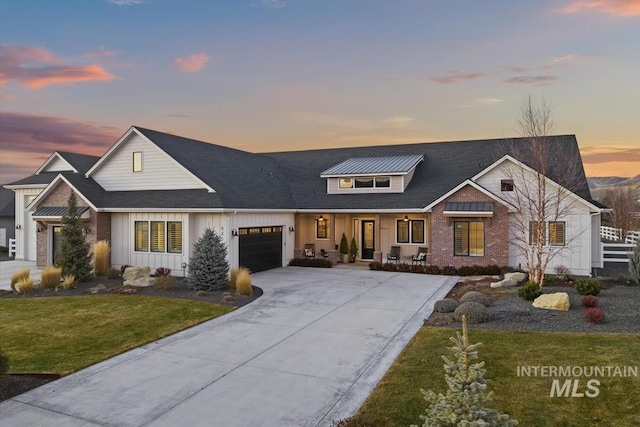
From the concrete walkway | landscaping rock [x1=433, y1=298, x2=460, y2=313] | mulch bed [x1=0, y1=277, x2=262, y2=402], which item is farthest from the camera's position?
the concrete walkway

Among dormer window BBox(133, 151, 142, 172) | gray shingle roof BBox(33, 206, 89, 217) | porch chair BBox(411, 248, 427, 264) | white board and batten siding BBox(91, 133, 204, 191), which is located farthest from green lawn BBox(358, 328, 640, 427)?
gray shingle roof BBox(33, 206, 89, 217)

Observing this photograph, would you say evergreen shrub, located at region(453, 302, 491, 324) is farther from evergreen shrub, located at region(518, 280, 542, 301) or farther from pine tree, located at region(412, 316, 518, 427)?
pine tree, located at region(412, 316, 518, 427)

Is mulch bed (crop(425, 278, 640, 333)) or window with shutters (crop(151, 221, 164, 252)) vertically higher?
window with shutters (crop(151, 221, 164, 252))

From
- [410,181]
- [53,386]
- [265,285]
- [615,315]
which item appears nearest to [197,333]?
[53,386]

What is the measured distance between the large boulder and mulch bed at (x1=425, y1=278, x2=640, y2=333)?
0.18 metres

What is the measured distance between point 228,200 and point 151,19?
8.69 meters

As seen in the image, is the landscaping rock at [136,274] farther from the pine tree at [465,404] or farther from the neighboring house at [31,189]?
the pine tree at [465,404]

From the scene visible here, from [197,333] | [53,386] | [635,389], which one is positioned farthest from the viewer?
[197,333]

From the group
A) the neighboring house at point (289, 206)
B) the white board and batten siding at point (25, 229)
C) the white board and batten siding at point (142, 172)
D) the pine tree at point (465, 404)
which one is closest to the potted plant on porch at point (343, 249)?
the neighboring house at point (289, 206)

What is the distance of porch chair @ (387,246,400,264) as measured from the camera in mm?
22031

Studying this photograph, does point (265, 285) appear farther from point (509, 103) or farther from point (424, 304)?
point (509, 103)

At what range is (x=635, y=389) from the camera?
6371 millimetres

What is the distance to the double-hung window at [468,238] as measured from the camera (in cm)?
1978

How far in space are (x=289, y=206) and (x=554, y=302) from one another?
47.1 ft
